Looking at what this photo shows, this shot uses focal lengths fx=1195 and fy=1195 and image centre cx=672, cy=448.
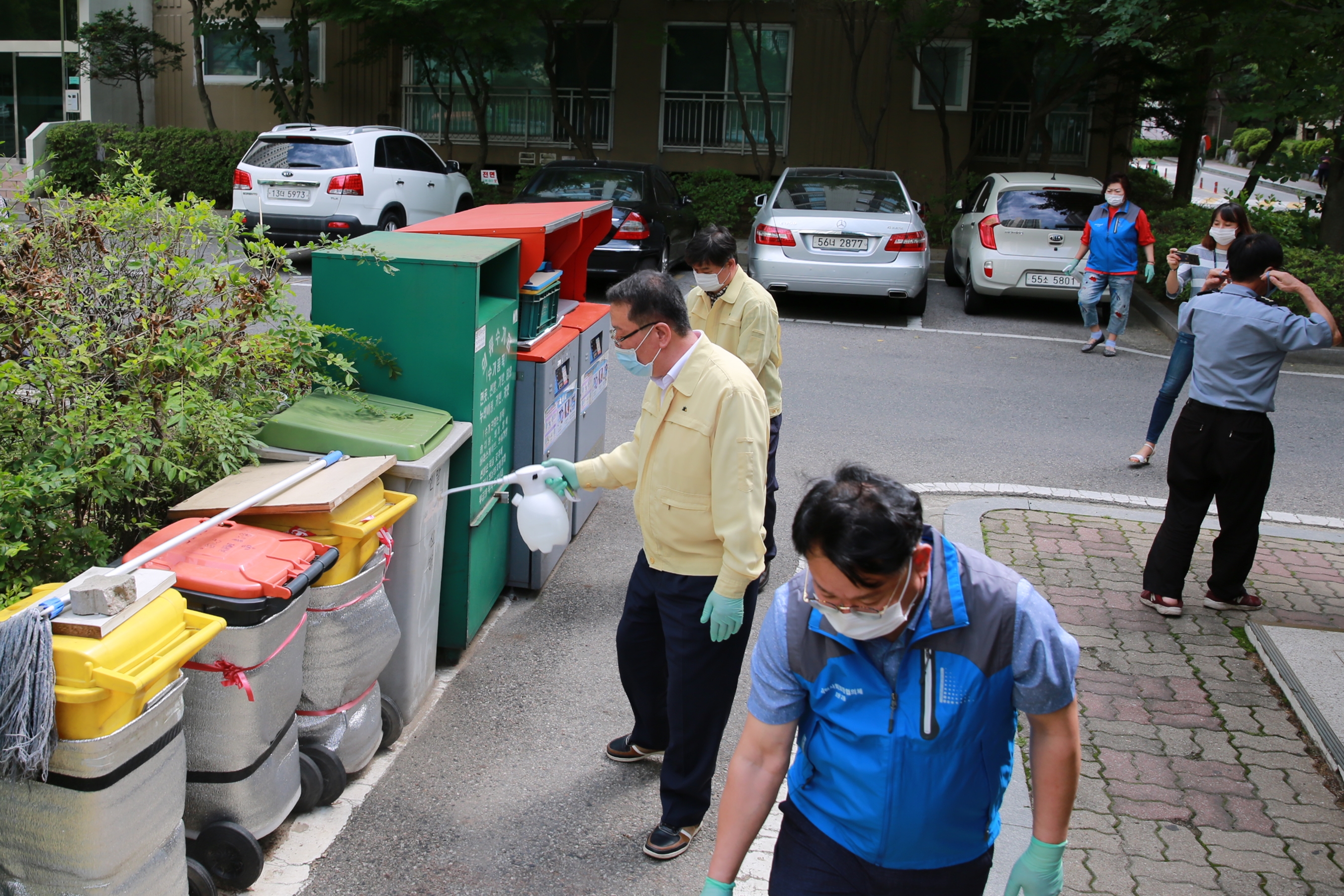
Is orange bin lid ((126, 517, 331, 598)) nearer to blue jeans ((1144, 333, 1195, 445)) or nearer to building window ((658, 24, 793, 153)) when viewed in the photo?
blue jeans ((1144, 333, 1195, 445))

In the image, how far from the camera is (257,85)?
2125cm

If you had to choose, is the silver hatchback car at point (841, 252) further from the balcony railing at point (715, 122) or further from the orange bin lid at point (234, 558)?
the balcony railing at point (715, 122)

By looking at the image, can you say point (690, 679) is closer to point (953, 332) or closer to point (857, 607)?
point (857, 607)

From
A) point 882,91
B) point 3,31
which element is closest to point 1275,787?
point 882,91

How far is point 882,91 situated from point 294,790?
773 inches

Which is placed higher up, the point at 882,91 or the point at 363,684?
the point at 882,91

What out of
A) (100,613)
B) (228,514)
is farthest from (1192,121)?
(100,613)

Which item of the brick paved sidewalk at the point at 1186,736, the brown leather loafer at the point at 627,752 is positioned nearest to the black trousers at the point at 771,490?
the brick paved sidewalk at the point at 1186,736

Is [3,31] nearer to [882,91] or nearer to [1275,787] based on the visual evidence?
[882,91]

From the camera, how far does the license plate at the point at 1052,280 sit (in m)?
12.5

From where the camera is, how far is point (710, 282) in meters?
5.45

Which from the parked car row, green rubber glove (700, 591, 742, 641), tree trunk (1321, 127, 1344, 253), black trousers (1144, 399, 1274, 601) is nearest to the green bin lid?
green rubber glove (700, 591, 742, 641)

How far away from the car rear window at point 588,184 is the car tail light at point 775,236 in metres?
1.81

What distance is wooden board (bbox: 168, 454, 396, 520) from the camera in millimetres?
3572
